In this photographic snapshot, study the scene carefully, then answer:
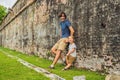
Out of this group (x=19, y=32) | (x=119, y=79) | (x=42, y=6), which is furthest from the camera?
(x=19, y=32)

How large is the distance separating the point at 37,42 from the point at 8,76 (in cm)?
831

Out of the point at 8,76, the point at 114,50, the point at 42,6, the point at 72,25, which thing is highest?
the point at 42,6

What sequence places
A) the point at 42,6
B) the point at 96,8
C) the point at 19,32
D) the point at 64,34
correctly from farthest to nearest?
Result: the point at 19,32, the point at 42,6, the point at 64,34, the point at 96,8

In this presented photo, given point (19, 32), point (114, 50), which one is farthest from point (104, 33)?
point (19, 32)

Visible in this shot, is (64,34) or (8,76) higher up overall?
(64,34)

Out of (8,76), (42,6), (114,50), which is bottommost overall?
(8,76)

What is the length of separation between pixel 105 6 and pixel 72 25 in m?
2.37

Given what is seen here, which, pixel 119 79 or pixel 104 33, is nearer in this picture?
pixel 119 79

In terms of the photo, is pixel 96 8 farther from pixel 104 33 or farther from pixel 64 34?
pixel 64 34

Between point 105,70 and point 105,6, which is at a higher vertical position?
point 105,6

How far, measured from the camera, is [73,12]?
1045 centimetres

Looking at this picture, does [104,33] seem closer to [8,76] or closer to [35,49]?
[8,76]

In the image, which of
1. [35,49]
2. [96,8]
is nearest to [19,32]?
[35,49]

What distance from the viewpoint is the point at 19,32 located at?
23312 mm
